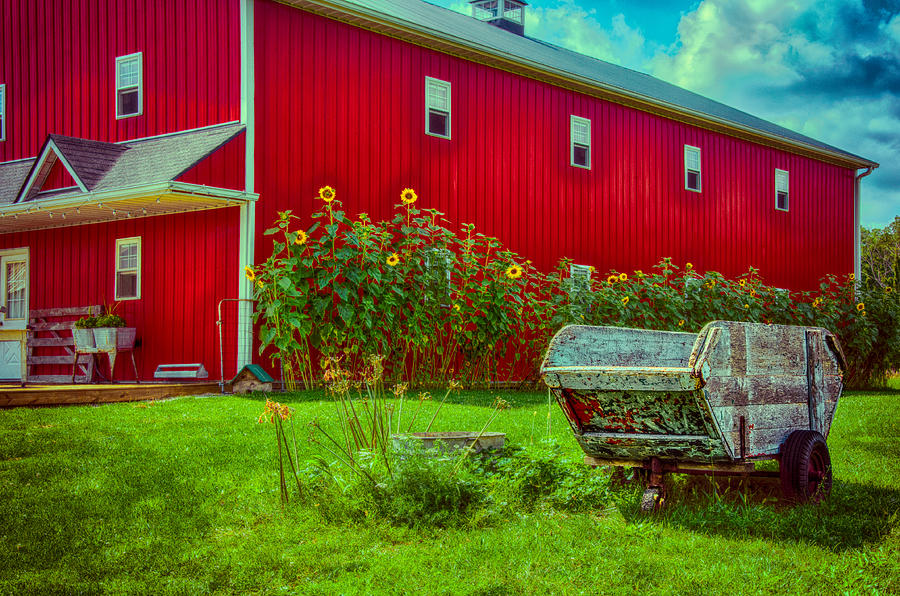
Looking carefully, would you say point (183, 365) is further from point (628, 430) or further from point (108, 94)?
point (628, 430)

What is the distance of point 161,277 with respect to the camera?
1340 centimetres

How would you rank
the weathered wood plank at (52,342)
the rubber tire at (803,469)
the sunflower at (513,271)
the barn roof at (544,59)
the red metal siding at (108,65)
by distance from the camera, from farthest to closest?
the barn roof at (544,59) < the weathered wood plank at (52,342) < the red metal siding at (108,65) < the sunflower at (513,271) < the rubber tire at (803,469)

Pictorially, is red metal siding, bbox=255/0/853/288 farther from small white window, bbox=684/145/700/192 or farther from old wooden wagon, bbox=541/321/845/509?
old wooden wagon, bbox=541/321/845/509

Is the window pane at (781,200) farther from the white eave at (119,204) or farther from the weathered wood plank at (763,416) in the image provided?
the weathered wood plank at (763,416)

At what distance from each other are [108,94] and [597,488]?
1175 cm

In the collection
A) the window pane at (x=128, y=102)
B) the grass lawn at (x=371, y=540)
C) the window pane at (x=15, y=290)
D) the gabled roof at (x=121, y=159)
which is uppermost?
the window pane at (x=128, y=102)

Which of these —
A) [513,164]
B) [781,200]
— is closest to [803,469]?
[513,164]

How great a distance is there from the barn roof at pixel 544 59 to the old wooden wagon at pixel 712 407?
9.18 m

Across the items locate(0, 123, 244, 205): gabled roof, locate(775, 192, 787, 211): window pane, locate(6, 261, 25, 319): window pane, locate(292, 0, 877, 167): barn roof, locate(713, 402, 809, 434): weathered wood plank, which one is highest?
locate(292, 0, 877, 167): barn roof

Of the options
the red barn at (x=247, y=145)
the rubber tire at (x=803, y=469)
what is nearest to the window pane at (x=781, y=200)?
the red barn at (x=247, y=145)

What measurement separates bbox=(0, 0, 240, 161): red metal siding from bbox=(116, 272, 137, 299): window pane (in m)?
2.17

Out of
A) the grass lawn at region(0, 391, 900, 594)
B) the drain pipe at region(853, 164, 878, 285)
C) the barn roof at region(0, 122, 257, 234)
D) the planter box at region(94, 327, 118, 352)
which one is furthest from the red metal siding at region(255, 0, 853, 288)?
the grass lawn at region(0, 391, 900, 594)

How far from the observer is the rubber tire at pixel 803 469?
5.36 m

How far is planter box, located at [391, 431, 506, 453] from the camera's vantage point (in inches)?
220
